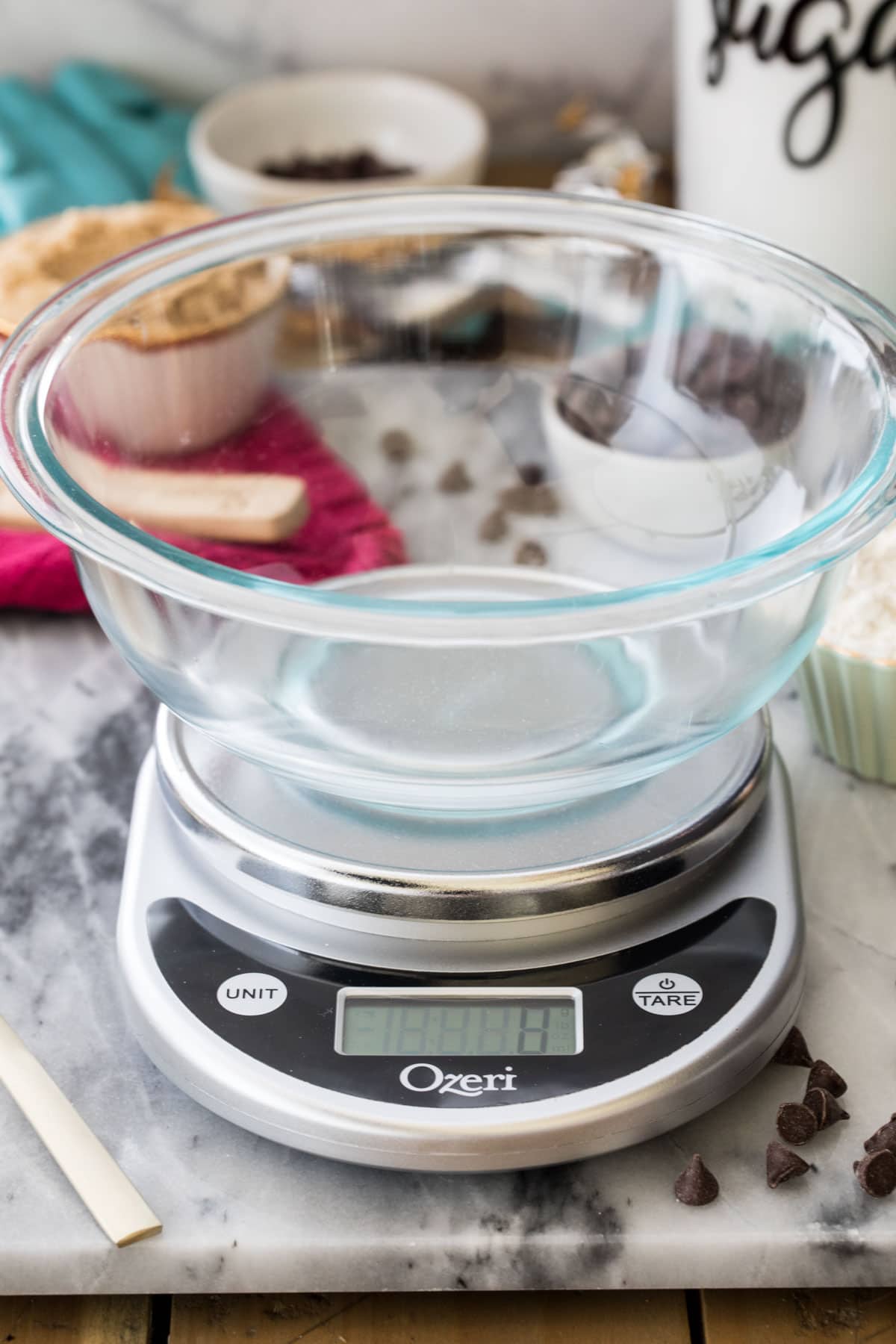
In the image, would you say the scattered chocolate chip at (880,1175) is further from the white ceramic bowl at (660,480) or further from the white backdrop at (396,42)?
the white backdrop at (396,42)

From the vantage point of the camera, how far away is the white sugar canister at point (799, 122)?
811 millimetres

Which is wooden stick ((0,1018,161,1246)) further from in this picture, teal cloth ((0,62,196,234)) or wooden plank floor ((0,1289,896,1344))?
teal cloth ((0,62,196,234))

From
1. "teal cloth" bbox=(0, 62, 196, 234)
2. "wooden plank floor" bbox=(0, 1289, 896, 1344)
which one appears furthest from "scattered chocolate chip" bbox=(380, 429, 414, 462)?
"wooden plank floor" bbox=(0, 1289, 896, 1344)

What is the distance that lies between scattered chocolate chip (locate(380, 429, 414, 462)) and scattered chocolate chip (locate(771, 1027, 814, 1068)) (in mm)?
437

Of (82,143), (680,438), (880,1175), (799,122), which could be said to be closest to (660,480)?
(680,438)

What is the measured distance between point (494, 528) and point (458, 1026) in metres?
0.36

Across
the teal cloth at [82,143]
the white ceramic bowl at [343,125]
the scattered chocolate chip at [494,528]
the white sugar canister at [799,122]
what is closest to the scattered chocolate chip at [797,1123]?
the scattered chocolate chip at [494,528]

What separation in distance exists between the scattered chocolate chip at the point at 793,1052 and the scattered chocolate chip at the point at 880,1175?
5 centimetres

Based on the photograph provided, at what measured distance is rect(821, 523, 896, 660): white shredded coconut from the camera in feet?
2.10

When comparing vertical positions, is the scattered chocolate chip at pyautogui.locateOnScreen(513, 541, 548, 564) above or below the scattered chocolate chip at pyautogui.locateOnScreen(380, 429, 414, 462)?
below

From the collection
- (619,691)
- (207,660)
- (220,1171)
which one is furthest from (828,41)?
(220,1171)

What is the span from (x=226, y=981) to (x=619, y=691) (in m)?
0.21

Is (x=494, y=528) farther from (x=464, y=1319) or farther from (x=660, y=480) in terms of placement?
(x=464, y=1319)

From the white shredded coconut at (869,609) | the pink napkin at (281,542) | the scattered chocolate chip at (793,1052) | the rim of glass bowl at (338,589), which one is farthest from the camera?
the pink napkin at (281,542)
